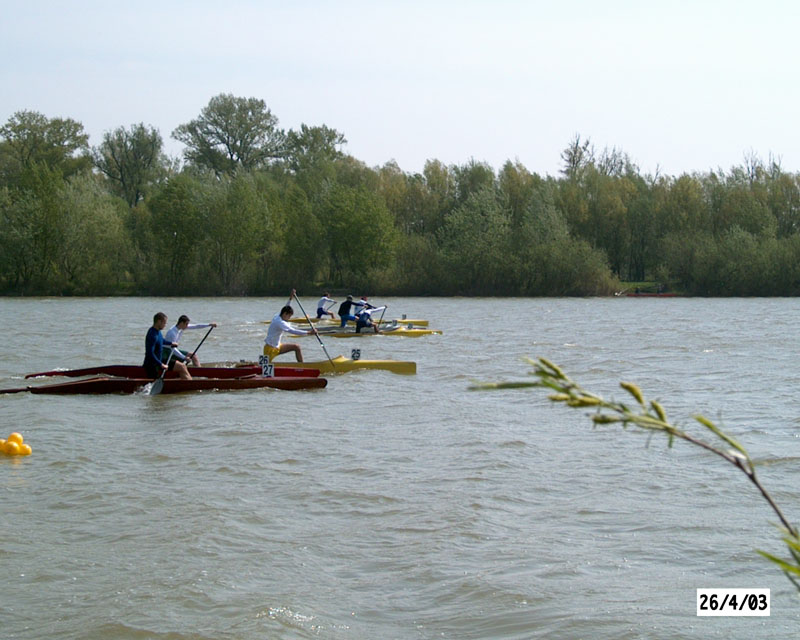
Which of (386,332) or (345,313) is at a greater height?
(345,313)

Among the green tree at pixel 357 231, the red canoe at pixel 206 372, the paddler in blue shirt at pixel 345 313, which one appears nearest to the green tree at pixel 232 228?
the green tree at pixel 357 231

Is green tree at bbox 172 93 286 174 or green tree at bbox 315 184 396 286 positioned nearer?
green tree at bbox 315 184 396 286

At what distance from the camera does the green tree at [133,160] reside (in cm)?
6475

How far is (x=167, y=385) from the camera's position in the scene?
49.6 feet

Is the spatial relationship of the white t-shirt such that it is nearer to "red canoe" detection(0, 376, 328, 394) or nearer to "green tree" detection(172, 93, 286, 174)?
"red canoe" detection(0, 376, 328, 394)

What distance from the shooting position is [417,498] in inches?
348

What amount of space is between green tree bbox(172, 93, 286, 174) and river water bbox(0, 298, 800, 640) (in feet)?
178

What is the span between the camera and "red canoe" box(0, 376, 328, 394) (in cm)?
1521

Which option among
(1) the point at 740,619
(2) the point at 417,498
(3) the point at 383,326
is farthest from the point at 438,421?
(3) the point at 383,326

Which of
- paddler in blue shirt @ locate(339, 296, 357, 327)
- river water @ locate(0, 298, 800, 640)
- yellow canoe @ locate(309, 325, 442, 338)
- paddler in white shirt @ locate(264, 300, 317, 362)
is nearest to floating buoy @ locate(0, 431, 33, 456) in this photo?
river water @ locate(0, 298, 800, 640)

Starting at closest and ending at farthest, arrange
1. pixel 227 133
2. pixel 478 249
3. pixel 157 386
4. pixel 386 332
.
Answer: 1. pixel 157 386
2. pixel 386 332
3. pixel 478 249
4. pixel 227 133
